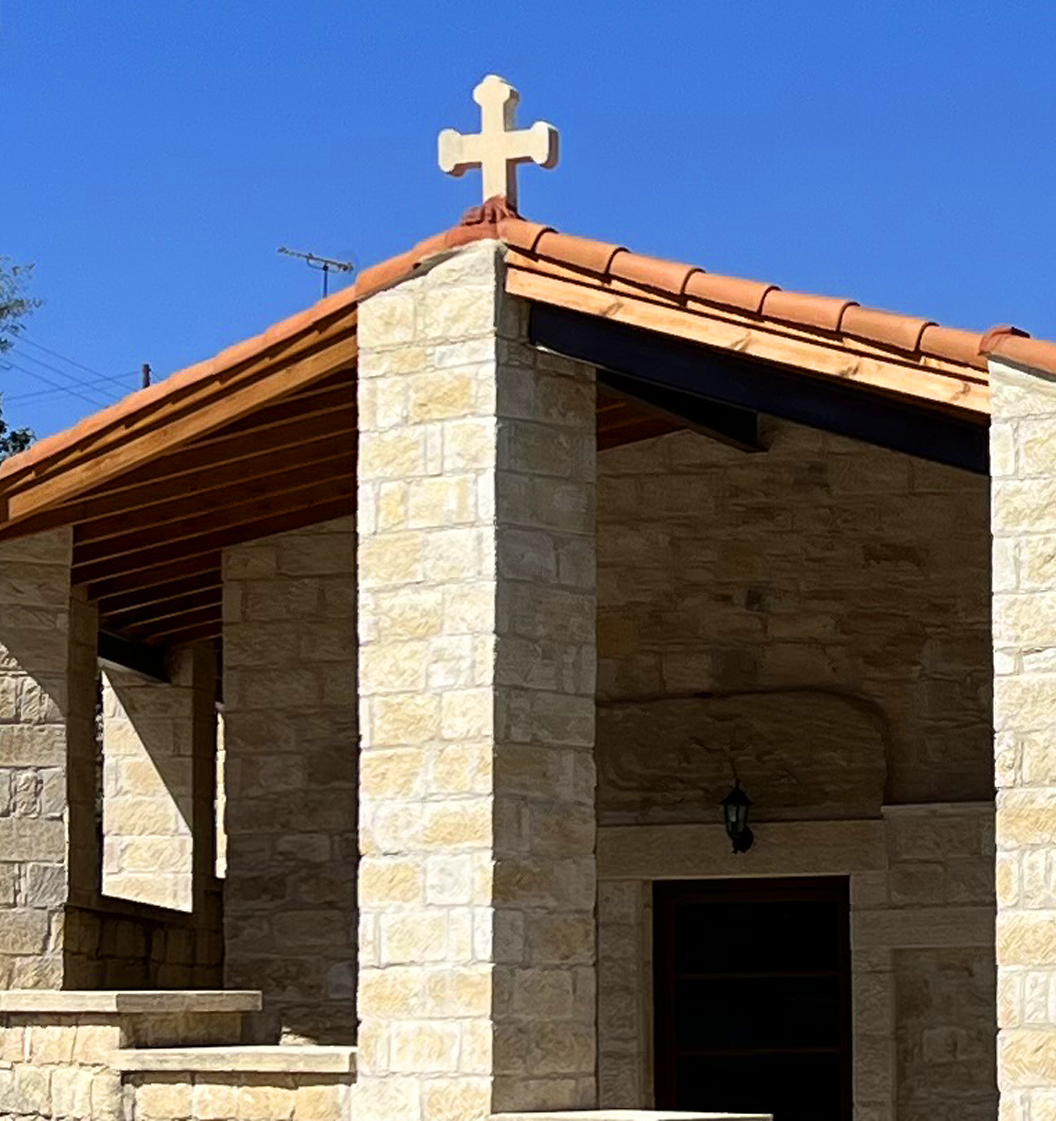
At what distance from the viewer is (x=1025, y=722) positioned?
8.32 metres

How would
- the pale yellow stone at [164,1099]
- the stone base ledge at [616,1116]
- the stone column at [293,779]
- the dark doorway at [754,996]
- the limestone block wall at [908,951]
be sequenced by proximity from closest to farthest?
1. the stone base ledge at [616,1116]
2. the pale yellow stone at [164,1099]
3. the limestone block wall at [908,951]
4. the dark doorway at [754,996]
5. the stone column at [293,779]

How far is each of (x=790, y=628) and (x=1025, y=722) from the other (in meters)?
4.14

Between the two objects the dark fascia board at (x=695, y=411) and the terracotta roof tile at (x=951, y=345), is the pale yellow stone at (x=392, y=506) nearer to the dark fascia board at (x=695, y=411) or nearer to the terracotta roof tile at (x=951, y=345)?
the dark fascia board at (x=695, y=411)

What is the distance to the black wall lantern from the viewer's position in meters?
12.2

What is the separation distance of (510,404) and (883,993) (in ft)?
12.8

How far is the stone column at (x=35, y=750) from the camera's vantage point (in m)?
11.9

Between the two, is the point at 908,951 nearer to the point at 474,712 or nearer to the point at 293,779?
the point at 293,779

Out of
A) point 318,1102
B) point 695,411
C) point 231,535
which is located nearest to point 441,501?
point 695,411

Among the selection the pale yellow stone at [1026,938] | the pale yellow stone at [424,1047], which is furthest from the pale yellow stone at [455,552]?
the pale yellow stone at [1026,938]

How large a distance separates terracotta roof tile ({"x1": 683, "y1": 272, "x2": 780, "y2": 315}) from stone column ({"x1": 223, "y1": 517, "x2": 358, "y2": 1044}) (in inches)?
170

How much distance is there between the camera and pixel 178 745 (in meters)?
16.1

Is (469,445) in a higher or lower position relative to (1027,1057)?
higher

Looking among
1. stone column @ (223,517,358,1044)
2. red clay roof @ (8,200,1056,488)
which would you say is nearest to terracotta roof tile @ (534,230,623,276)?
red clay roof @ (8,200,1056,488)

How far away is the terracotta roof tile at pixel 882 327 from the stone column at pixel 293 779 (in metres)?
4.87
